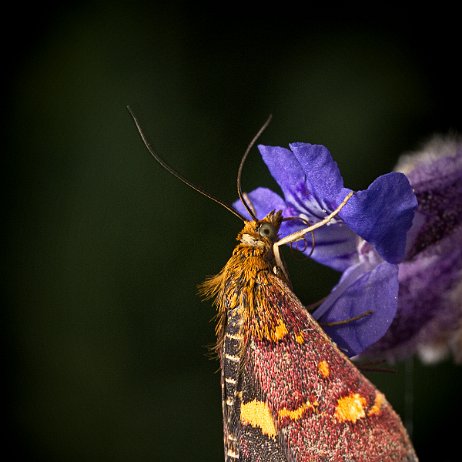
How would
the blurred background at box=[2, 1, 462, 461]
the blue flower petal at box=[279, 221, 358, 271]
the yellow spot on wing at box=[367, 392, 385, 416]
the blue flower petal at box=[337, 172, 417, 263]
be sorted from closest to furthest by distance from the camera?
the yellow spot on wing at box=[367, 392, 385, 416], the blue flower petal at box=[337, 172, 417, 263], the blue flower petal at box=[279, 221, 358, 271], the blurred background at box=[2, 1, 462, 461]

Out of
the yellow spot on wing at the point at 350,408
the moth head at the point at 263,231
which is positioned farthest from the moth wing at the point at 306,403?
the moth head at the point at 263,231

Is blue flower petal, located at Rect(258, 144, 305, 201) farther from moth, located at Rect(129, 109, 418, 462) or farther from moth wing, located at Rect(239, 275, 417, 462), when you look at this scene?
moth wing, located at Rect(239, 275, 417, 462)

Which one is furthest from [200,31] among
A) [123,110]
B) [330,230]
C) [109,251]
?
[330,230]

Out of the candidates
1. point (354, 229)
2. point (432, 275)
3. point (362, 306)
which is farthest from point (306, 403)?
point (432, 275)

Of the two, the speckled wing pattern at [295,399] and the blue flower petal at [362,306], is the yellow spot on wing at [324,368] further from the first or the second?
the blue flower petal at [362,306]

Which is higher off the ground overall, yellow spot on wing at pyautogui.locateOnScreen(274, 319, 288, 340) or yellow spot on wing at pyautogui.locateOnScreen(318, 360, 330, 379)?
yellow spot on wing at pyautogui.locateOnScreen(274, 319, 288, 340)

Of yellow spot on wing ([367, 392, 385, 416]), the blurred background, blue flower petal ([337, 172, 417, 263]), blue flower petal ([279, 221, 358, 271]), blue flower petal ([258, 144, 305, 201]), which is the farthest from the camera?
the blurred background

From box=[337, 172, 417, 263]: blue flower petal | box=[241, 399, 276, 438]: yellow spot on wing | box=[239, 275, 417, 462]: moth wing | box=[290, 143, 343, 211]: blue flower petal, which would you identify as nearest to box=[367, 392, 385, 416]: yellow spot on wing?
box=[239, 275, 417, 462]: moth wing
